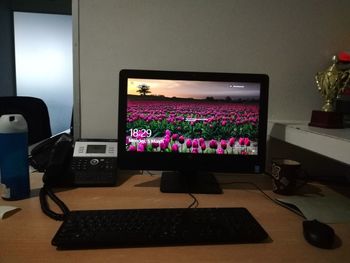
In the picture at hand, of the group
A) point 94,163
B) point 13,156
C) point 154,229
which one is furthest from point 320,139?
point 13,156

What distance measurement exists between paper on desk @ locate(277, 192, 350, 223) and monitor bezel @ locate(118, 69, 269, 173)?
17 centimetres

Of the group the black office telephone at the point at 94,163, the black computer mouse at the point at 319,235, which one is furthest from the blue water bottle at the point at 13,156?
the black computer mouse at the point at 319,235

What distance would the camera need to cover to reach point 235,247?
0.61 m

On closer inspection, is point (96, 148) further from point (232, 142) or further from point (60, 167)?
point (232, 142)

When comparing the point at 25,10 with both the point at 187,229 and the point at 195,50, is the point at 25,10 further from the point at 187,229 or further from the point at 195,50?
the point at 187,229

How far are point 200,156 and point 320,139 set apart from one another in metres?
0.39

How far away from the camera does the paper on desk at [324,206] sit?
2.53 feet

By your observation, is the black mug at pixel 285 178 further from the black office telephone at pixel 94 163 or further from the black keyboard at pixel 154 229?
the black office telephone at pixel 94 163

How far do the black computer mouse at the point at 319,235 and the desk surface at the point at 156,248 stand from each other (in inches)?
0.5

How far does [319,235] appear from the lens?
62 centimetres

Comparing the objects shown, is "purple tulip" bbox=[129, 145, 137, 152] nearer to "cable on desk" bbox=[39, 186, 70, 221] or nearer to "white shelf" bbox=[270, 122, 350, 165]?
"cable on desk" bbox=[39, 186, 70, 221]

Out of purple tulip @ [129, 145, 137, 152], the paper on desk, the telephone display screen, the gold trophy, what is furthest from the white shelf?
the telephone display screen

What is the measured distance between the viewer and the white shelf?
733 mm

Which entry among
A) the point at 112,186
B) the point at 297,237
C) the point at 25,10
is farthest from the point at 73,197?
the point at 25,10
